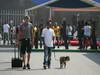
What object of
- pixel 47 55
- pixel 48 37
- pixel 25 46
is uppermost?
pixel 48 37

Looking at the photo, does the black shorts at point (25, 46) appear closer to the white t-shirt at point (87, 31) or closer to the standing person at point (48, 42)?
the standing person at point (48, 42)

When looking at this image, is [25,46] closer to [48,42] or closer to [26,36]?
[26,36]

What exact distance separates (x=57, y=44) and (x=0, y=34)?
570cm

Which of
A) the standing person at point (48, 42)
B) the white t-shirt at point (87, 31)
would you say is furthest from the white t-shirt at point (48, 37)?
the white t-shirt at point (87, 31)

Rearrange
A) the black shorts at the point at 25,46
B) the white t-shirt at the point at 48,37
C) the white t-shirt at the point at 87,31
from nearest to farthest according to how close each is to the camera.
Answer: the black shorts at the point at 25,46, the white t-shirt at the point at 48,37, the white t-shirt at the point at 87,31

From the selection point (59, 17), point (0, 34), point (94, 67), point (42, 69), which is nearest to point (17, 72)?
point (42, 69)

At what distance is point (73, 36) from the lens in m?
41.4

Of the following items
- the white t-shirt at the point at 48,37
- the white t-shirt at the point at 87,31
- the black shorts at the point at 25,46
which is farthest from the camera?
the white t-shirt at the point at 87,31

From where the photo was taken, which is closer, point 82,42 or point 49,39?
point 49,39

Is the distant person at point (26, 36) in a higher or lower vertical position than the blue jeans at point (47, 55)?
higher

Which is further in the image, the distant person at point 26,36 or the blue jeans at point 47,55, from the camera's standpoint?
the blue jeans at point 47,55

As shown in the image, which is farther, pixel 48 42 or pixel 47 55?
pixel 47 55

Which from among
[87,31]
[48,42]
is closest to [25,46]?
[48,42]

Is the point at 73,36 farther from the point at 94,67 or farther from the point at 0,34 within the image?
the point at 94,67
